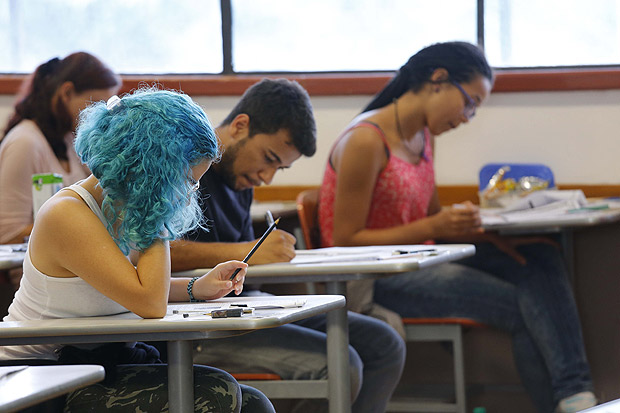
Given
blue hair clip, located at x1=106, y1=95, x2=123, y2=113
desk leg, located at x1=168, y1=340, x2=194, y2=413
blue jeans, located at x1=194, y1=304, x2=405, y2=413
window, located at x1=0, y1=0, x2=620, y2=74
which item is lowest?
blue jeans, located at x1=194, y1=304, x2=405, y2=413

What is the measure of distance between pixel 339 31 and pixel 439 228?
1.56m

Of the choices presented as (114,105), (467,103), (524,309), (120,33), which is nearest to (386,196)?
(467,103)

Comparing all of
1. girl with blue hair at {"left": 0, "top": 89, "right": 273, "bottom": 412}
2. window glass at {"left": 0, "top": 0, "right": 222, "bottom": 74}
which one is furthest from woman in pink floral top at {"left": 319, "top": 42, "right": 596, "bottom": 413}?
window glass at {"left": 0, "top": 0, "right": 222, "bottom": 74}

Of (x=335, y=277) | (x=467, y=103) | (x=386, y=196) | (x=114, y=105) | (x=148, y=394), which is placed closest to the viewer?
(x=148, y=394)

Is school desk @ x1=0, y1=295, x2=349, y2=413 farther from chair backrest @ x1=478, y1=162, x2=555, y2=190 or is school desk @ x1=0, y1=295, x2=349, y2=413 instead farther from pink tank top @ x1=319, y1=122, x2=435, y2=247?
chair backrest @ x1=478, y1=162, x2=555, y2=190

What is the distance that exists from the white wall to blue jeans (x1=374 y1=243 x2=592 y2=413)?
2.82ft

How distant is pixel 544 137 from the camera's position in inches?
149

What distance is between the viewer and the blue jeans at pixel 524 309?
2.79m

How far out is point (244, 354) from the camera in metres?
2.15

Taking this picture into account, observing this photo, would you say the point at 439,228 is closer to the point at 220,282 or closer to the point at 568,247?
the point at 568,247

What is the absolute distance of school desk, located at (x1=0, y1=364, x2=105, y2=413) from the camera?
100 cm

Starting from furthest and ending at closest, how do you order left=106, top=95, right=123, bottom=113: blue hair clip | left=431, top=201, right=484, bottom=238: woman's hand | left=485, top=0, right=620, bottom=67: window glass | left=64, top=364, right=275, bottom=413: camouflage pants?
left=485, top=0, right=620, bottom=67: window glass → left=431, top=201, right=484, bottom=238: woman's hand → left=106, top=95, right=123, bottom=113: blue hair clip → left=64, top=364, right=275, bottom=413: camouflage pants

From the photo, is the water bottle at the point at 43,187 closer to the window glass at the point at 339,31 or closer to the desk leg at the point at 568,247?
the window glass at the point at 339,31

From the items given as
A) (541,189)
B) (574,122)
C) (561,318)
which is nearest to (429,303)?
(561,318)
